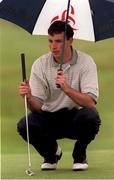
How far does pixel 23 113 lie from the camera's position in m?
10.1

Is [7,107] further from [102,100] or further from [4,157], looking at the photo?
[4,157]

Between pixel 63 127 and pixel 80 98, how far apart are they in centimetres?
38

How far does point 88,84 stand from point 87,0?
775 millimetres

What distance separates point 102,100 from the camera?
1105cm

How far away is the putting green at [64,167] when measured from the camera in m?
5.65

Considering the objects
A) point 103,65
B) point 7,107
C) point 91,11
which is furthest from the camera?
point 103,65

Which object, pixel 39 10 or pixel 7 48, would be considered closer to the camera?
pixel 39 10

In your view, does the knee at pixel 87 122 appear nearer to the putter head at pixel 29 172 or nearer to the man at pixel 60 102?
the man at pixel 60 102

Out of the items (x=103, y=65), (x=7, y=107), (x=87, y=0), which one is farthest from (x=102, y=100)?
(x=87, y=0)

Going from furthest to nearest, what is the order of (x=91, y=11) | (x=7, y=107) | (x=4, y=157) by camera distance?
1. (x=7, y=107)
2. (x=4, y=157)
3. (x=91, y=11)

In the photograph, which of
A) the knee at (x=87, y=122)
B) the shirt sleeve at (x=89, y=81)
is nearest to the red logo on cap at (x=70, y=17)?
the shirt sleeve at (x=89, y=81)

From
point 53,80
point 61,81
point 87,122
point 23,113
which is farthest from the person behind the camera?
point 23,113

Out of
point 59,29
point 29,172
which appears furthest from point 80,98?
point 29,172

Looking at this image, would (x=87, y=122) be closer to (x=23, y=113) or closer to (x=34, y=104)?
(x=34, y=104)
